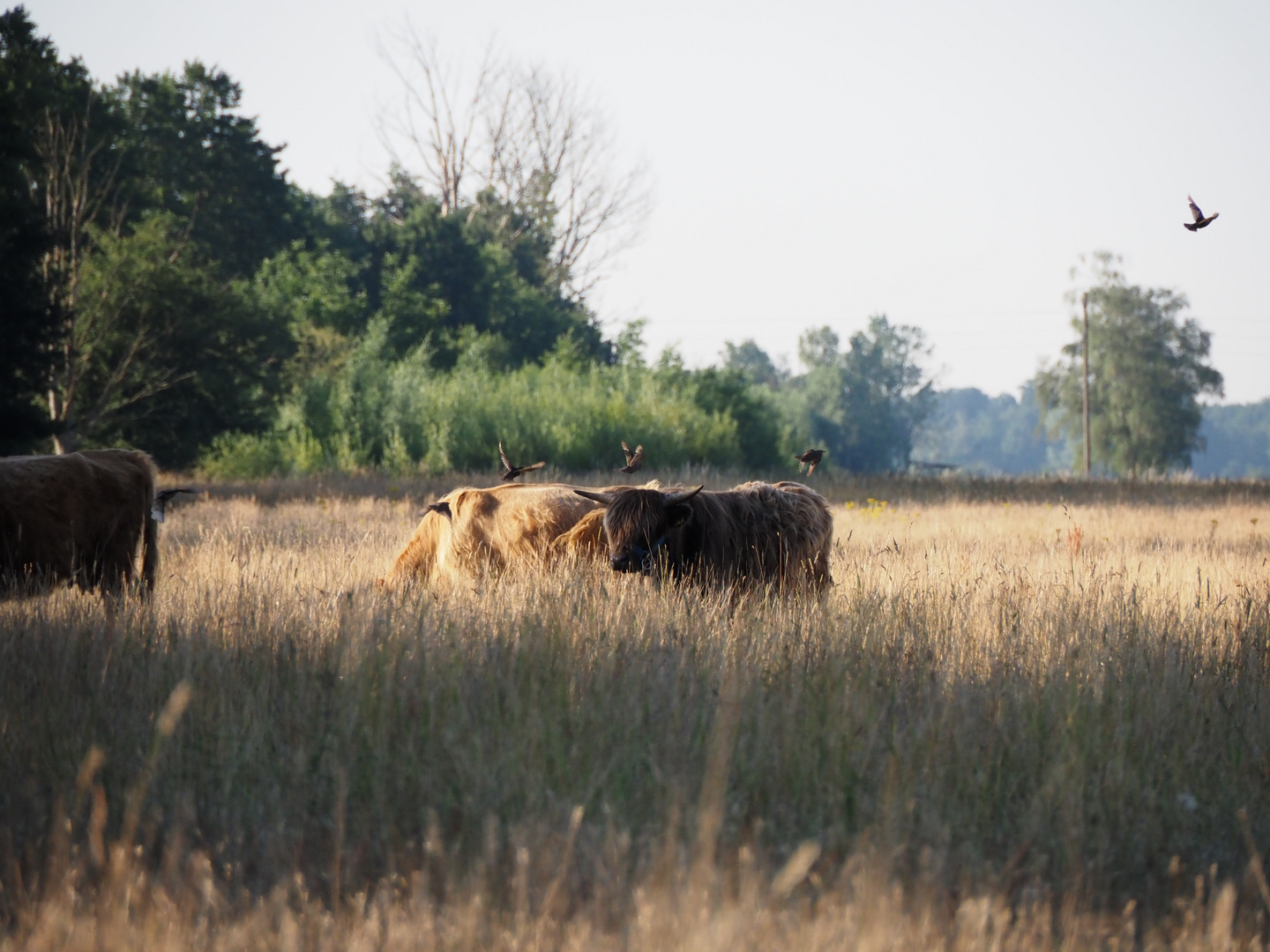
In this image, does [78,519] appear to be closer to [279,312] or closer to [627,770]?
[627,770]

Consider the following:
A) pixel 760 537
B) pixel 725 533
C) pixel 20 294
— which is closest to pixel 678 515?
pixel 725 533

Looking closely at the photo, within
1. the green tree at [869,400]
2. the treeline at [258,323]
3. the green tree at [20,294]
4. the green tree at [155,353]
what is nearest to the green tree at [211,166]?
the treeline at [258,323]

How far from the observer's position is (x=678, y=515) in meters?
7.18

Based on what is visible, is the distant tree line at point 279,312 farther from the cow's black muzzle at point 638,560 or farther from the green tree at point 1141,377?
the green tree at point 1141,377

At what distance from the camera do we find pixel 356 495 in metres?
19.9

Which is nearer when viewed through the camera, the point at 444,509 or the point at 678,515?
the point at 678,515

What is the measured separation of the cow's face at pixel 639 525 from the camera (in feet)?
22.9

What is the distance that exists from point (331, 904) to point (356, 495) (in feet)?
55.9

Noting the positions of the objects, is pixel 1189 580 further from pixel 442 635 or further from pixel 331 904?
pixel 331 904

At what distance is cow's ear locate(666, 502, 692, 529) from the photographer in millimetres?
7141

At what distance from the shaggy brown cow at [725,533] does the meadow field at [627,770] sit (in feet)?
1.03

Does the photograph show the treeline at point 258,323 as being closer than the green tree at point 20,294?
No

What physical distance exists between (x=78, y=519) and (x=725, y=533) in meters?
4.36

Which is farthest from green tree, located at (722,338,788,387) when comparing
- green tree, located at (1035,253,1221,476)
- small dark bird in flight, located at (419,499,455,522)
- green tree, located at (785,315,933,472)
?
small dark bird in flight, located at (419,499,455,522)
